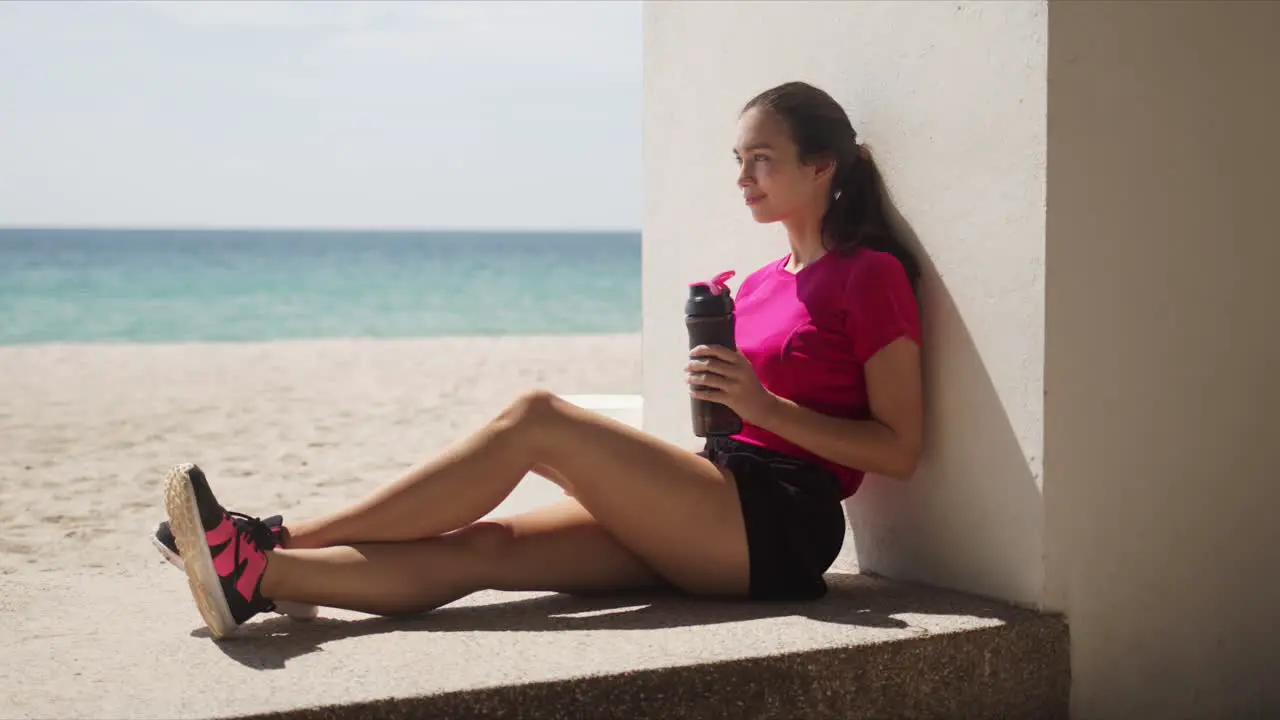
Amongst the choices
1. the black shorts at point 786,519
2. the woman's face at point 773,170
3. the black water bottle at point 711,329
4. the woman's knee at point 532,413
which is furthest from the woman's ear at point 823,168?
the woman's knee at point 532,413

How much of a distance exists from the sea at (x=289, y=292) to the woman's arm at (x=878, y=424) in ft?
72.9

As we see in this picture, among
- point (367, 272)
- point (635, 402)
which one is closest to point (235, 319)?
point (367, 272)

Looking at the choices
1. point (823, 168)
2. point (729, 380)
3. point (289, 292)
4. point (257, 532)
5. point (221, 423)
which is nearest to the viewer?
point (257, 532)

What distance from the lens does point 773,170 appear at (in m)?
3.01

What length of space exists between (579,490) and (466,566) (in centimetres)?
29

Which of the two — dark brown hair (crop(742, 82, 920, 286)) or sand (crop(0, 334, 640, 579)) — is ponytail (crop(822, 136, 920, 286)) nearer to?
dark brown hair (crop(742, 82, 920, 286))

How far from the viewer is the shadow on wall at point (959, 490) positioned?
9.16 feet

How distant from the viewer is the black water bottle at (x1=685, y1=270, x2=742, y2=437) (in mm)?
2701

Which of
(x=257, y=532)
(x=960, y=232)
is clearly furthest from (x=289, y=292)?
(x=960, y=232)

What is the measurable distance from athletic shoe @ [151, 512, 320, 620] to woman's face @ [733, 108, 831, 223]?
1304 millimetres

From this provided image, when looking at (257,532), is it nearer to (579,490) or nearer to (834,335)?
(579,490)

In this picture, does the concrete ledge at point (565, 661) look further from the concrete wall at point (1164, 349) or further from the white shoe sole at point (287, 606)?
the concrete wall at point (1164, 349)

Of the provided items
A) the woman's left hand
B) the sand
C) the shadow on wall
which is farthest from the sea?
the woman's left hand

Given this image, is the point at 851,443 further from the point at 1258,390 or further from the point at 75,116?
the point at 75,116
